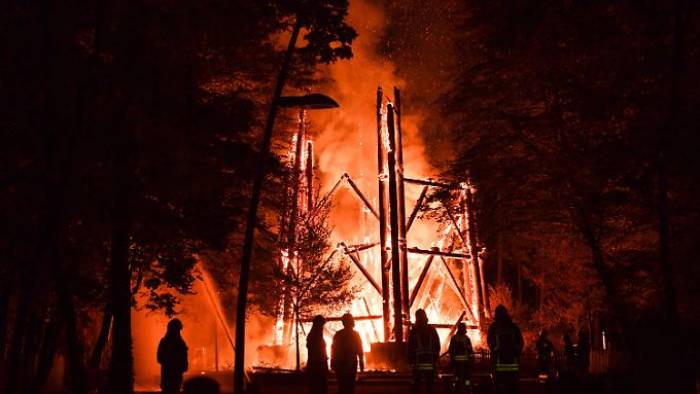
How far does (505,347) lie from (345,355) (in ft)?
8.81

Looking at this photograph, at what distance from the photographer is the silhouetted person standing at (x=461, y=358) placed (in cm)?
1362

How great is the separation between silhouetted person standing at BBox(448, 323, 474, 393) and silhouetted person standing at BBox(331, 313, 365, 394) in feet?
7.49

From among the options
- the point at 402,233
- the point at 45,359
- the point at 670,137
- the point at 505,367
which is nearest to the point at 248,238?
the point at 505,367

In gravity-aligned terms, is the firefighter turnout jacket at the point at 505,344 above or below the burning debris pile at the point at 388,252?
below

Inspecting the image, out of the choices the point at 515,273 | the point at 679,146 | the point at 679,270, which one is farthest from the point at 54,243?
the point at 515,273

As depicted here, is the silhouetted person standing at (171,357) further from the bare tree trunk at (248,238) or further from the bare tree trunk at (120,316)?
the bare tree trunk at (120,316)

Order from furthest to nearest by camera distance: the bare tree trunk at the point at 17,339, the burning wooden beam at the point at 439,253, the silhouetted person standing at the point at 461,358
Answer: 1. the burning wooden beam at the point at 439,253
2. the silhouetted person standing at the point at 461,358
3. the bare tree trunk at the point at 17,339

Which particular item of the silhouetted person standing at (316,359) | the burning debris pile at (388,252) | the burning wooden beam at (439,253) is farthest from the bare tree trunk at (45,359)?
the burning wooden beam at (439,253)

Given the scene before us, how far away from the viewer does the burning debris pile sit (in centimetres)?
2575

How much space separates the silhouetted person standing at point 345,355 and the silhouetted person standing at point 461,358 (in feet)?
7.49

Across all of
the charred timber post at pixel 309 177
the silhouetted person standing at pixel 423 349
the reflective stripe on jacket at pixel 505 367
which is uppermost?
the charred timber post at pixel 309 177

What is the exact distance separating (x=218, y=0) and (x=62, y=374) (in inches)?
757

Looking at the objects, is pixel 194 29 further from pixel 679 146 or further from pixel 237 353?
pixel 679 146

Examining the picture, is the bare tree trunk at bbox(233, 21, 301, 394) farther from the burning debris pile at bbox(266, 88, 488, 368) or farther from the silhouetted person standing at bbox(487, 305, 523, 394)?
the burning debris pile at bbox(266, 88, 488, 368)
